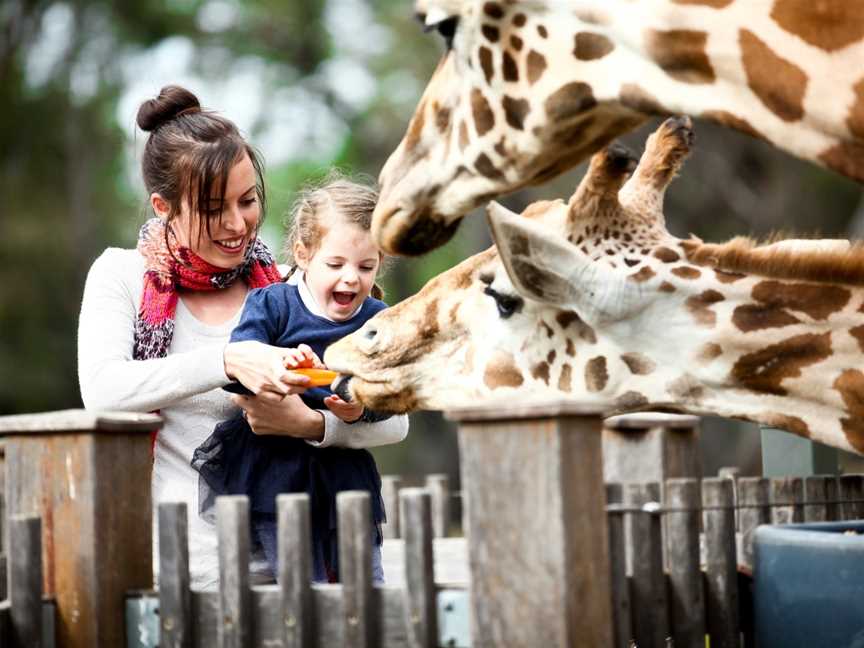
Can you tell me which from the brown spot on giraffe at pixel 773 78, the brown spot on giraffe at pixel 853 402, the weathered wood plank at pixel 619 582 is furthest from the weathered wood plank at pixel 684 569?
the brown spot on giraffe at pixel 773 78

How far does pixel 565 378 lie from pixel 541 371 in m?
0.08

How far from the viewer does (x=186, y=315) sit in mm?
4188

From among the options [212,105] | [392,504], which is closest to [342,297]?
[392,504]

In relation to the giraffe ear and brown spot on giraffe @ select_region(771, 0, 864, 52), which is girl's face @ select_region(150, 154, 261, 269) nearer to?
the giraffe ear

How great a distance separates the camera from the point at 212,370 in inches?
150

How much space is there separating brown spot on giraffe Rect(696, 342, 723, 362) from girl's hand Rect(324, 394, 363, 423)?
98 centimetres

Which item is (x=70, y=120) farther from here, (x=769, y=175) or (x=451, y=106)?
(x=451, y=106)

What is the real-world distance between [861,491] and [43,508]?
2.63 meters

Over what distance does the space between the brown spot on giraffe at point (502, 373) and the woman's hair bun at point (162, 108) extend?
122 centimetres

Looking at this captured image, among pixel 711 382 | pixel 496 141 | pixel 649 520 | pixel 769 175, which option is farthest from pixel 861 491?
pixel 769 175

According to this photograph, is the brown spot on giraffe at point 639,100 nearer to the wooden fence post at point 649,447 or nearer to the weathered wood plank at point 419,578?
the weathered wood plank at point 419,578

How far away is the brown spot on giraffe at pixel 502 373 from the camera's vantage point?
13.6 ft

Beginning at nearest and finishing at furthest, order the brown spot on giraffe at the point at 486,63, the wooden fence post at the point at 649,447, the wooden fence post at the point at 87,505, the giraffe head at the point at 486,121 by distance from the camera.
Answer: the wooden fence post at the point at 87,505, the giraffe head at the point at 486,121, the brown spot on giraffe at the point at 486,63, the wooden fence post at the point at 649,447

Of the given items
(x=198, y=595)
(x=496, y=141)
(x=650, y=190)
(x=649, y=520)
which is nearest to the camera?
(x=198, y=595)
